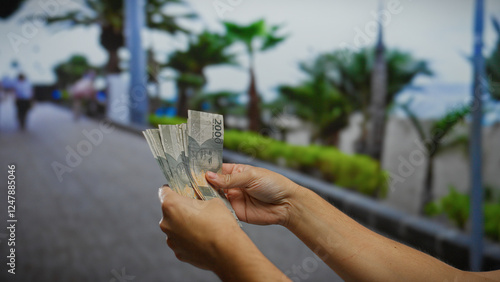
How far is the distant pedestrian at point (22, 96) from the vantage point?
20.6ft

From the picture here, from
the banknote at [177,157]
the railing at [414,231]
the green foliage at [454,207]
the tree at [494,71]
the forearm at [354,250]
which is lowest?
the railing at [414,231]

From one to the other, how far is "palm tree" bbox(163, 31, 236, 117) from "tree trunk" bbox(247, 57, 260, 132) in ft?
7.84

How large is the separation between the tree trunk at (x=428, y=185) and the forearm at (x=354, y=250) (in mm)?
3160

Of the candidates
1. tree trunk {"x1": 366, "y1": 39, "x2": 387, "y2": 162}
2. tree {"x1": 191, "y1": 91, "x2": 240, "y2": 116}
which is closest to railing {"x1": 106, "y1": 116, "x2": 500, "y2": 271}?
tree trunk {"x1": 366, "y1": 39, "x2": 387, "y2": 162}

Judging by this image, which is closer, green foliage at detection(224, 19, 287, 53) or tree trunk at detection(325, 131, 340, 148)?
tree trunk at detection(325, 131, 340, 148)

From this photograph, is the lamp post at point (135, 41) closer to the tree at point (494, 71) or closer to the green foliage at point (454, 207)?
the green foliage at point (454, 207)

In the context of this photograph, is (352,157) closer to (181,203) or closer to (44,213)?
(44,213)

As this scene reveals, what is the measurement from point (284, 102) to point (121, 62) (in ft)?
27.2

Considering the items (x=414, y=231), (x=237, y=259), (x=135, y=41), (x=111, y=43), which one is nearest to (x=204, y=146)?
(x=237, y=259)

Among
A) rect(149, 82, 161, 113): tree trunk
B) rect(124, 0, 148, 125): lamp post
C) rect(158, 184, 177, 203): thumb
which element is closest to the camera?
rect(158, 184, 177, 203): thumb

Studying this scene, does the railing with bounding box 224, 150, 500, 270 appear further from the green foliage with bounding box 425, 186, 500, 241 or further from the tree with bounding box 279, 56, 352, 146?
the tree with bounding box 279, 56, 352, 146

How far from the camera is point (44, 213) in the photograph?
327cm

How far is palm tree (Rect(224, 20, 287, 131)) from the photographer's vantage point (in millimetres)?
6895

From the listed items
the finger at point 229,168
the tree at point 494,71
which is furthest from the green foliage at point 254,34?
the finger at point 229,168
